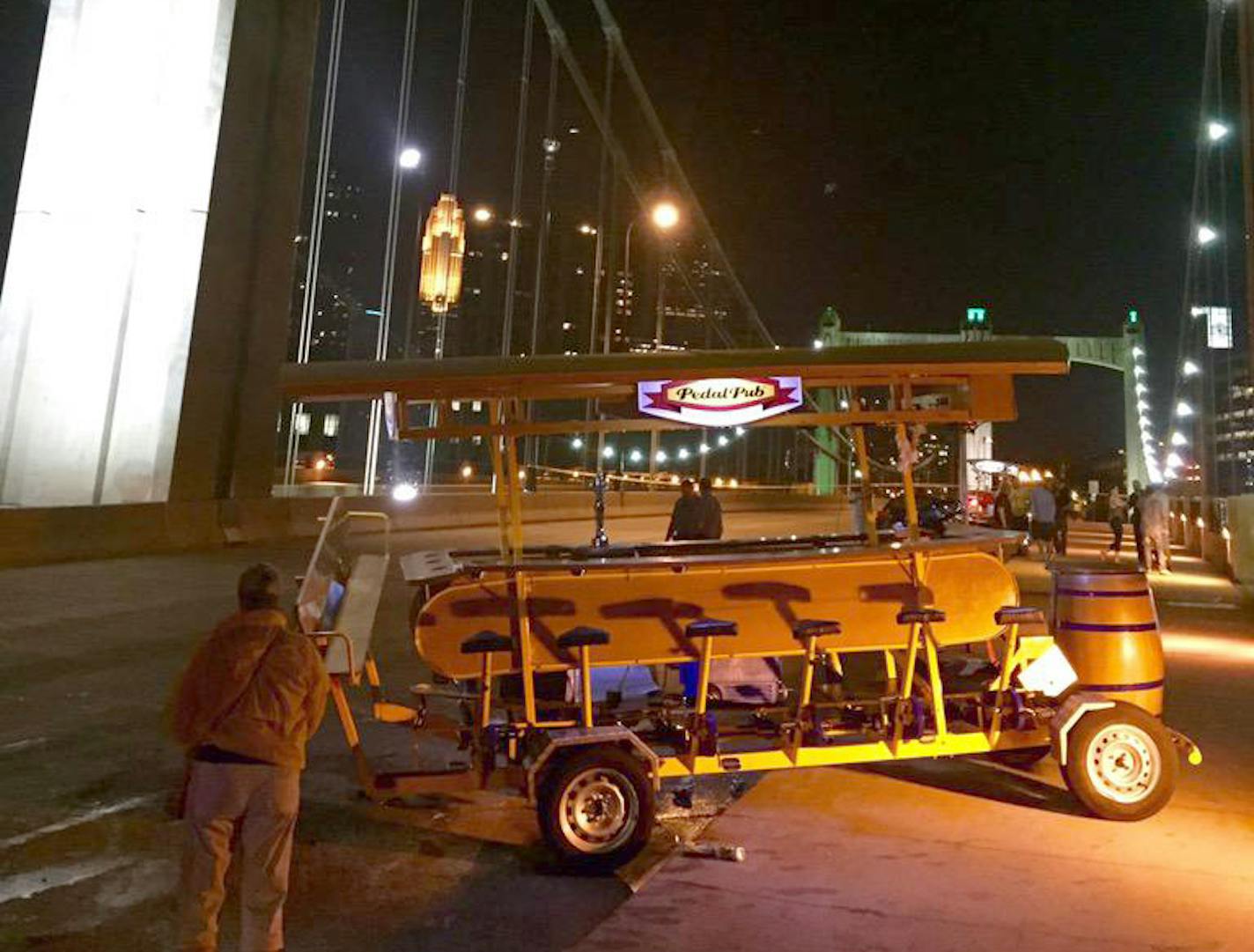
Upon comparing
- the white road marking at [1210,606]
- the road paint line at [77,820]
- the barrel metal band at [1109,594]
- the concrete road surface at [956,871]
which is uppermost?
the barrel metal band at [1109,594]

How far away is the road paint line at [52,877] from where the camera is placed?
150 inches

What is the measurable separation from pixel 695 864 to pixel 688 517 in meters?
5.53

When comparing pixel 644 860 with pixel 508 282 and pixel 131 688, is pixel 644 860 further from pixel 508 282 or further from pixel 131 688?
pixel 508 282

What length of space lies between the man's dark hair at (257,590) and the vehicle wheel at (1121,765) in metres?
3.77

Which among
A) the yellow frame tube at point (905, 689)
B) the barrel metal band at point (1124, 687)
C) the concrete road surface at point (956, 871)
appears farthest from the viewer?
the barrel metal band at point (1124, 687)

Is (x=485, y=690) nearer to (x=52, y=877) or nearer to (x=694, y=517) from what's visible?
(x=52, y=877)

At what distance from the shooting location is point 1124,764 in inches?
189

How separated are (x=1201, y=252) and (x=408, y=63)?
114 feet

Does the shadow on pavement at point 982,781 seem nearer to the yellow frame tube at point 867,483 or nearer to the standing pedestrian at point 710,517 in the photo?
the yellow frame tube at point 867,483

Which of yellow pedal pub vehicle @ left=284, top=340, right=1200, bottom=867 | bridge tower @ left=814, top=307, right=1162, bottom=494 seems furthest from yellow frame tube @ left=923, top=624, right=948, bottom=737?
bridge tower @ left=814, top=307, right=1162, bottom=494

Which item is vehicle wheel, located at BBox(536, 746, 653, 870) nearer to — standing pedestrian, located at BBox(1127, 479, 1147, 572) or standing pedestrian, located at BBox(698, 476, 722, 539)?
standing pedestrian, located at BBox(698, 476, 722, 539)

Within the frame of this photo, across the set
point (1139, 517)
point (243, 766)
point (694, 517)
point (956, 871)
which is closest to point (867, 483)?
point (956, 871)

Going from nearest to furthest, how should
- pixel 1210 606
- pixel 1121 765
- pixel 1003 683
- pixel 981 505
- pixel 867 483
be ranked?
pixel 1121 765, pixel 1003 683, pixel 867 483, pixel 1210 606, pixel 981 505

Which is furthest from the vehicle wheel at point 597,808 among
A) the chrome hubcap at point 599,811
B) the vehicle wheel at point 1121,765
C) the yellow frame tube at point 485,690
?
the vehicle wheel at point 1121,765
